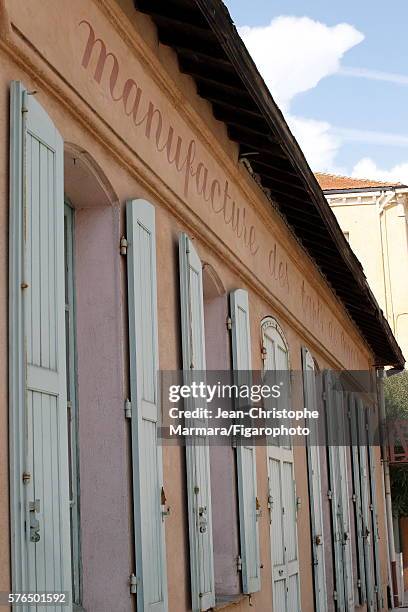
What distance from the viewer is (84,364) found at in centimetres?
612

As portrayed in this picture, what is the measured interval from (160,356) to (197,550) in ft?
4.19

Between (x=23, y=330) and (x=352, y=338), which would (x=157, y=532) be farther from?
(x=352, y=338)

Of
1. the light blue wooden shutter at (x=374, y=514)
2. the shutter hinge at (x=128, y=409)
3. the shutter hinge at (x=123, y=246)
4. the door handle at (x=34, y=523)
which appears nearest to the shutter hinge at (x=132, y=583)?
the shutter hinge at (x=128, y=409)

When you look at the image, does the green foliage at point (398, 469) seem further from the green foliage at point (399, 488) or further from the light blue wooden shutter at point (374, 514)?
the light blue wooden shutter at point (374, 514)

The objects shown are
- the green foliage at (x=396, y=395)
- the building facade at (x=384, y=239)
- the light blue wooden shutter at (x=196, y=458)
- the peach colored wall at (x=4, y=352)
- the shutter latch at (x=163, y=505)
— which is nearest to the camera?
the peach colored wall at (x=4, y=352)

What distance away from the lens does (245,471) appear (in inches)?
351

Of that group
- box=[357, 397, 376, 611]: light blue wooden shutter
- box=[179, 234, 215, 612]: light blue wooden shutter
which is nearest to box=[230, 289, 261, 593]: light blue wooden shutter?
box=[179, 234, 215, 612]: light blue wooden shutter

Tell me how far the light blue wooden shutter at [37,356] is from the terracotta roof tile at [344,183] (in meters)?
26.1

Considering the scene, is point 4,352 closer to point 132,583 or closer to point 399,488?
point 132,583

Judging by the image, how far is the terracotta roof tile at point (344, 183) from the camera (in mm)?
30922

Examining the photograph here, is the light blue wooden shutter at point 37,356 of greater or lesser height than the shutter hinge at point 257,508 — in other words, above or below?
above

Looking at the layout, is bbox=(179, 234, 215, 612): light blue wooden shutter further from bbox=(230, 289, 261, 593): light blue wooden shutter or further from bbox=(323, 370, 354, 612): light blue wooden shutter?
bbox=(323, 370, 354, 612): light blue wooden shutter

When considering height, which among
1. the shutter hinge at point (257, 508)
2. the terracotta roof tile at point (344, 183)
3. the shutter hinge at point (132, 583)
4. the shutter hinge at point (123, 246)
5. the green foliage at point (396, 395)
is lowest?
the shutter hinge at point (132, 583)

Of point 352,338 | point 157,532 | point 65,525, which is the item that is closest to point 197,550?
point 157,532
